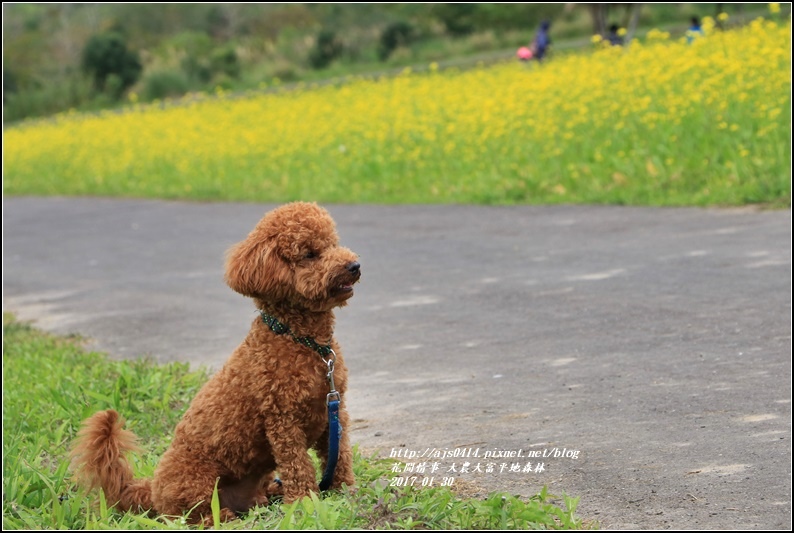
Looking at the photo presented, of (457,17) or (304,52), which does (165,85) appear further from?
(457,17)

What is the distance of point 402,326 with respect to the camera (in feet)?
26.2

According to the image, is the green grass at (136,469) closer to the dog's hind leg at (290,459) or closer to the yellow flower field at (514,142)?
the dog's hind leg at (290,459)

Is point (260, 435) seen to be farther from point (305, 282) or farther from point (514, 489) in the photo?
point (514, 489)

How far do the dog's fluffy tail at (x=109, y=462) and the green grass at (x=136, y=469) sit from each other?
0.23 ft

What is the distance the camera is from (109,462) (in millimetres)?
4188

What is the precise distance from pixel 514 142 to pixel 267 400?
11994 millimetres

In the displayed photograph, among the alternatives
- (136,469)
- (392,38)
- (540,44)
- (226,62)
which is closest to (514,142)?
(540,44)

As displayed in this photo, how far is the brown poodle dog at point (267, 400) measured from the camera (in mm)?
3961

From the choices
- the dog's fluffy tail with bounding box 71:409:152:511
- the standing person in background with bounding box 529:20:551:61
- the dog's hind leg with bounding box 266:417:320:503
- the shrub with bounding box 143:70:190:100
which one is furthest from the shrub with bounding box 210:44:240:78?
the dog's hind leg with bounding box 266:417:320:503

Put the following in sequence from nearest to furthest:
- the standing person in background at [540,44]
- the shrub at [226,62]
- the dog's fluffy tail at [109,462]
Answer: the dog's fluffy tail at [109,462] → the standing person in background at [540,44] → the shrub at [226,62]

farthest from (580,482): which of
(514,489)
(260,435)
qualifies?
(260,435)

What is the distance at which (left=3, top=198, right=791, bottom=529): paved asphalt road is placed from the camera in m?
4.56

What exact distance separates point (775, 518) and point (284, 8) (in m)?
60.1

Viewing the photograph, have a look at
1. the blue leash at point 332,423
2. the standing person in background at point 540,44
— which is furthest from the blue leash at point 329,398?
the standing person in background at point 540,44
